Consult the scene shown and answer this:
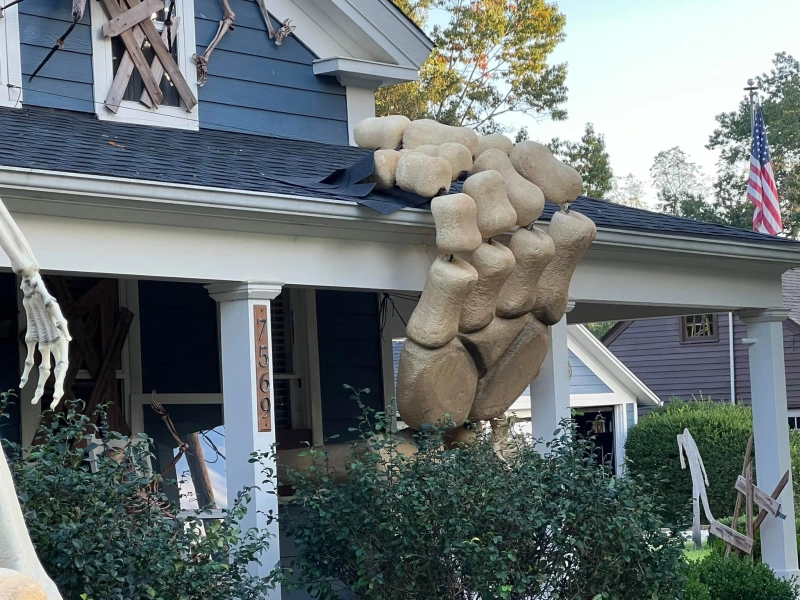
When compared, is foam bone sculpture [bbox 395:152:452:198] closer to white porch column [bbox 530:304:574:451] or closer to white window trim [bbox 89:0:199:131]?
white porch column [bbox 530:304:574:451]

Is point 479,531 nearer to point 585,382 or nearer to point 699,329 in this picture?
point 585,382

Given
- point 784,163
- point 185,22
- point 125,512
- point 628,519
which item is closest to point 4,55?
point 185,22

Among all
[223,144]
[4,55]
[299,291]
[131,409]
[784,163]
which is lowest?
Result: [131,409]

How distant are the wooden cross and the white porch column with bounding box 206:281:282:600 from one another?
116 inches

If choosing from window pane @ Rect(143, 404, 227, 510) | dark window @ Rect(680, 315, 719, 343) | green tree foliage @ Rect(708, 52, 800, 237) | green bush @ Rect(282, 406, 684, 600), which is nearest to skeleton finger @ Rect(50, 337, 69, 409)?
green bush @ Rect(282, 406, 684, 600)

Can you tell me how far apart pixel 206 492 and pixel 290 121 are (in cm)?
341

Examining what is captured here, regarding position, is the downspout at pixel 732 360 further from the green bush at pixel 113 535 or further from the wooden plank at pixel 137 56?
the green bush at pixel 113 535

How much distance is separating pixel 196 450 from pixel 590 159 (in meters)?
23.9

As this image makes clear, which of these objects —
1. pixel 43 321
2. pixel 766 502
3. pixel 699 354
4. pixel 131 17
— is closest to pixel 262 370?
pixel 43 321

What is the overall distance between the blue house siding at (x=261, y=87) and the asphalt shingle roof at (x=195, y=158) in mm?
270

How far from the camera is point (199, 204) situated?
7.04 meters

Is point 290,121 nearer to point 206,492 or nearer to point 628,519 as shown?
point 206,492

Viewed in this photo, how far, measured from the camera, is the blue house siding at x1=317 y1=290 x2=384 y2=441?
35.5ft

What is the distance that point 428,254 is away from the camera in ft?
28.1
